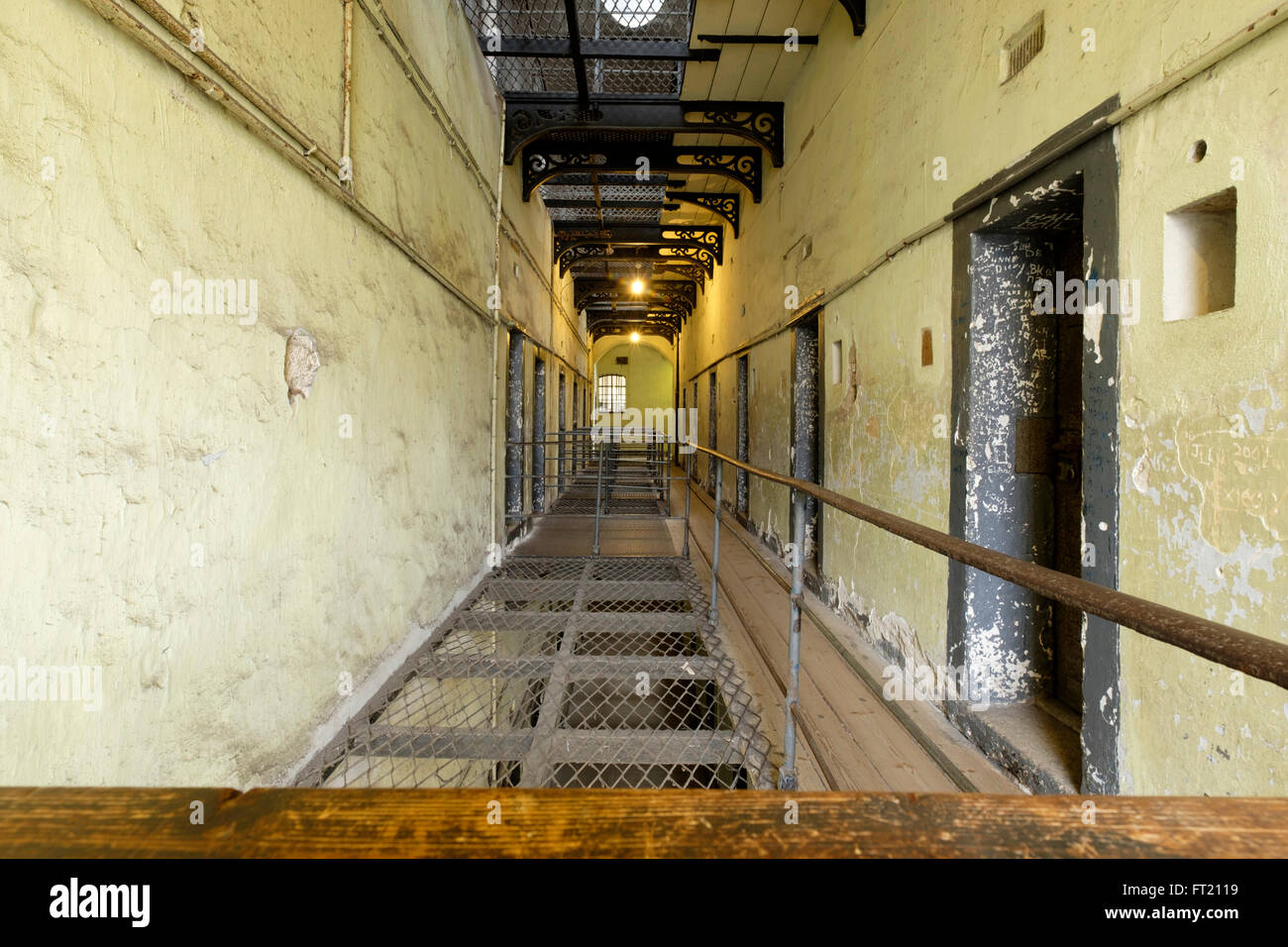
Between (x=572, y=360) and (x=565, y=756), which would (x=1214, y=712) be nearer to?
(x=565, y=756)

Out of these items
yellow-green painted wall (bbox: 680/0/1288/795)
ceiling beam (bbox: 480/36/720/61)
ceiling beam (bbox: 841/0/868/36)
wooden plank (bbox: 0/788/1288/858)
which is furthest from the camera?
ceiling beam (bbox: 480/36/720/61)

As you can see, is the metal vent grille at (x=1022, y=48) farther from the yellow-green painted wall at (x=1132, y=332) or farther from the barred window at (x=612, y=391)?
the barred window at (x=612, y=391)

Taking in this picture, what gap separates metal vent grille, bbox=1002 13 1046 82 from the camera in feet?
7.21

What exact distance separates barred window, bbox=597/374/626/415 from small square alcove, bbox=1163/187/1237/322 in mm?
19974

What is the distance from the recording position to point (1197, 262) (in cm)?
166

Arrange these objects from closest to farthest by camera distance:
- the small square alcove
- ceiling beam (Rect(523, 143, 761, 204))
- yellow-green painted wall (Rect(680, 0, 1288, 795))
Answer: yellow-green painted wall (Rect(680, 0, 1288, 795))
the small square alcove
ceiling beam (Rect(523, 143, 761, 204))

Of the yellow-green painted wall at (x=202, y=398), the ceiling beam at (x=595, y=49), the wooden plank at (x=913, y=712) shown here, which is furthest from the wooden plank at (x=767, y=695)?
the ceiling beam at (x=595, y=49)

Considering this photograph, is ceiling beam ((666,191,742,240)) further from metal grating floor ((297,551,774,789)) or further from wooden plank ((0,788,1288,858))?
wooden plank ((0,788,1288,858))

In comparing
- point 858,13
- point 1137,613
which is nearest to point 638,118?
point 858,13

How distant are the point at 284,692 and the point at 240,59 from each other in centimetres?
198

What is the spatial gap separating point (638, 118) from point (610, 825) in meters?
6.10

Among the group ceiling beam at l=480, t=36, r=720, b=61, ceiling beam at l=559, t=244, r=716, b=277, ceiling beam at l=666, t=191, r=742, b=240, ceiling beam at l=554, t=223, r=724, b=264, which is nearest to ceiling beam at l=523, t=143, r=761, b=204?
ceiling beam at l=666, t=191, r=742, b=240

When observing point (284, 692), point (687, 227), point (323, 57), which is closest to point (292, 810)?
point (284, 692)

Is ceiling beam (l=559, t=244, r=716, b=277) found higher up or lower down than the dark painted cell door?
higher up
